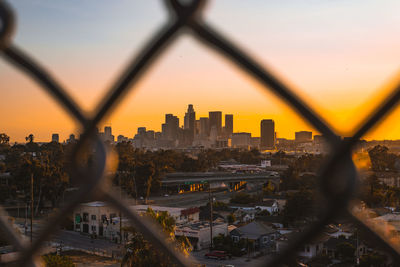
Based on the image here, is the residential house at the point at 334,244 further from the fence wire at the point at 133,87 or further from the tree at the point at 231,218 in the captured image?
the fence wire at the point at 133,87

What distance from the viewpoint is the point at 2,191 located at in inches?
683

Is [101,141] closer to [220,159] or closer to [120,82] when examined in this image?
[120,82]

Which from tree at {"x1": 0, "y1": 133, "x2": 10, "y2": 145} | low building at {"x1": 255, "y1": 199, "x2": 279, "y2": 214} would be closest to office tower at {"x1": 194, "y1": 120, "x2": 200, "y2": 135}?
tree at {"x1": 0, "y1": 133, "x2": 10, "y2": 145}

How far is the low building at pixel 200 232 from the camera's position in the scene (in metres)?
11.7

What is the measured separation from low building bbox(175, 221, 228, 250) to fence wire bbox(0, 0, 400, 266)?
11.2 m

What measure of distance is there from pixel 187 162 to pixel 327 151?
30140 mm

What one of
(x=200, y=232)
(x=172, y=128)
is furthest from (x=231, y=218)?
(x=172, y=128)

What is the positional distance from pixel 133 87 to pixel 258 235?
12.0 m

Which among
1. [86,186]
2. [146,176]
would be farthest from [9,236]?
[146,176]

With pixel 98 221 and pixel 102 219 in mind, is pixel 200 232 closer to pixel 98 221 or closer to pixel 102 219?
pixel 102 219

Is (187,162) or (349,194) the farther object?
(187,162)

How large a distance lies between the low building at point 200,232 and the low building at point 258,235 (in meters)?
0.37

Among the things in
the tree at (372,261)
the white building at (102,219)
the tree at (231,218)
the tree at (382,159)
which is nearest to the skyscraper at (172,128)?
the tree at (382,159)

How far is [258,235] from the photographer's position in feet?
39.5
